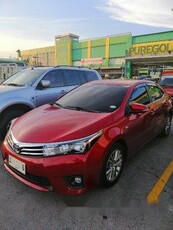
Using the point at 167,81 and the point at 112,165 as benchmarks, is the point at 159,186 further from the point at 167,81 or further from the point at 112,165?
the point at 167,81

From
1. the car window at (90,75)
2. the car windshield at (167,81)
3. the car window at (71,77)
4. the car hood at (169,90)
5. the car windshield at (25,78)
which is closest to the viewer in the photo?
the car windshield at (25,78)

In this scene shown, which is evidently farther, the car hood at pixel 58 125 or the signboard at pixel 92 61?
the signboard at pixel 92 61

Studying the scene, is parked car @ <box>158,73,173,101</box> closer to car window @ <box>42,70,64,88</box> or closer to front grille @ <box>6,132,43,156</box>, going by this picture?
car window @ <box>42,70,64,88</box>

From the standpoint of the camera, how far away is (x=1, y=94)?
551 cm

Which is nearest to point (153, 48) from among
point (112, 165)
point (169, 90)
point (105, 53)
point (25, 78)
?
point (169, 90)

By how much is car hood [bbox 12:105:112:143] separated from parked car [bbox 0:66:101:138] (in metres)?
1.61

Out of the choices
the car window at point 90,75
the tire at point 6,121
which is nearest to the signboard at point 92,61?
the car window at point 90,75

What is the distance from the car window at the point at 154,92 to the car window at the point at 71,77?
2518mm

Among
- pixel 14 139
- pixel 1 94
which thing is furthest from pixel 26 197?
pixel 1 94

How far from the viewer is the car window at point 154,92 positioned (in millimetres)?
5244

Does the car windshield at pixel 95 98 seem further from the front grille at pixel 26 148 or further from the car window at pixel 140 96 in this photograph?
the front grille at pixel 26 148

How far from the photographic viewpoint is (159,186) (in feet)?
12.3

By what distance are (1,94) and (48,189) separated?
Answer: 314cm

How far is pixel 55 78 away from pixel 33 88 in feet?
3.07
